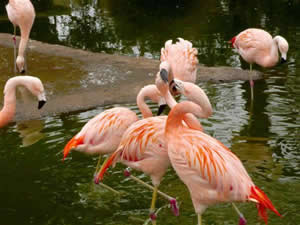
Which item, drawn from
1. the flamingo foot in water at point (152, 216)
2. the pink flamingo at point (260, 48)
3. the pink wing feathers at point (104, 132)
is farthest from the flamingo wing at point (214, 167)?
the pink flamingo at point (260, 48)

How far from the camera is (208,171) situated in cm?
329

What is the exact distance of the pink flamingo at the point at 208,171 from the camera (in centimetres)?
323

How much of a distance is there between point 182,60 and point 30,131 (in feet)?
6.11

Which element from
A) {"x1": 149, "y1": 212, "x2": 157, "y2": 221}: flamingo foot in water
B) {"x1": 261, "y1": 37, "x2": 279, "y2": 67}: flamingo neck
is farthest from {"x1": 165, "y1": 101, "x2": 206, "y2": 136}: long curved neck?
{"x1": 261, "y1": 37, "x2": 279, "y2": 67}: flamingo neck

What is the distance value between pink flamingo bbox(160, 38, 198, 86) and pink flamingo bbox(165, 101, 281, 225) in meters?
2.33

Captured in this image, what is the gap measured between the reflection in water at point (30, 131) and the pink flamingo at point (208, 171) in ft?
7.71

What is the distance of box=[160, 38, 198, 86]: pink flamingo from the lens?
5.86 metres

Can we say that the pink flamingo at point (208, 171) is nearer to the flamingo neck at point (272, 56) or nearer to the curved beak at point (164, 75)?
the curved beak at point (164, 75)

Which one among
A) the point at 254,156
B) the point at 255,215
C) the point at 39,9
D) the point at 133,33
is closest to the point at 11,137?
the point at 254,156

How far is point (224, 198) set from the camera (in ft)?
10.8

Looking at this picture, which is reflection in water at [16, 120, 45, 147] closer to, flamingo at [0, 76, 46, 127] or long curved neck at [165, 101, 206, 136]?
flamingo at [0, 76, 46, 127]

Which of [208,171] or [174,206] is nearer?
[208,171]

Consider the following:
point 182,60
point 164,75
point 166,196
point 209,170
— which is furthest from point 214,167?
point 182,60

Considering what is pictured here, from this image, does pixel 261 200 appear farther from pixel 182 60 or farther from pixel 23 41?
pixel 23 41
